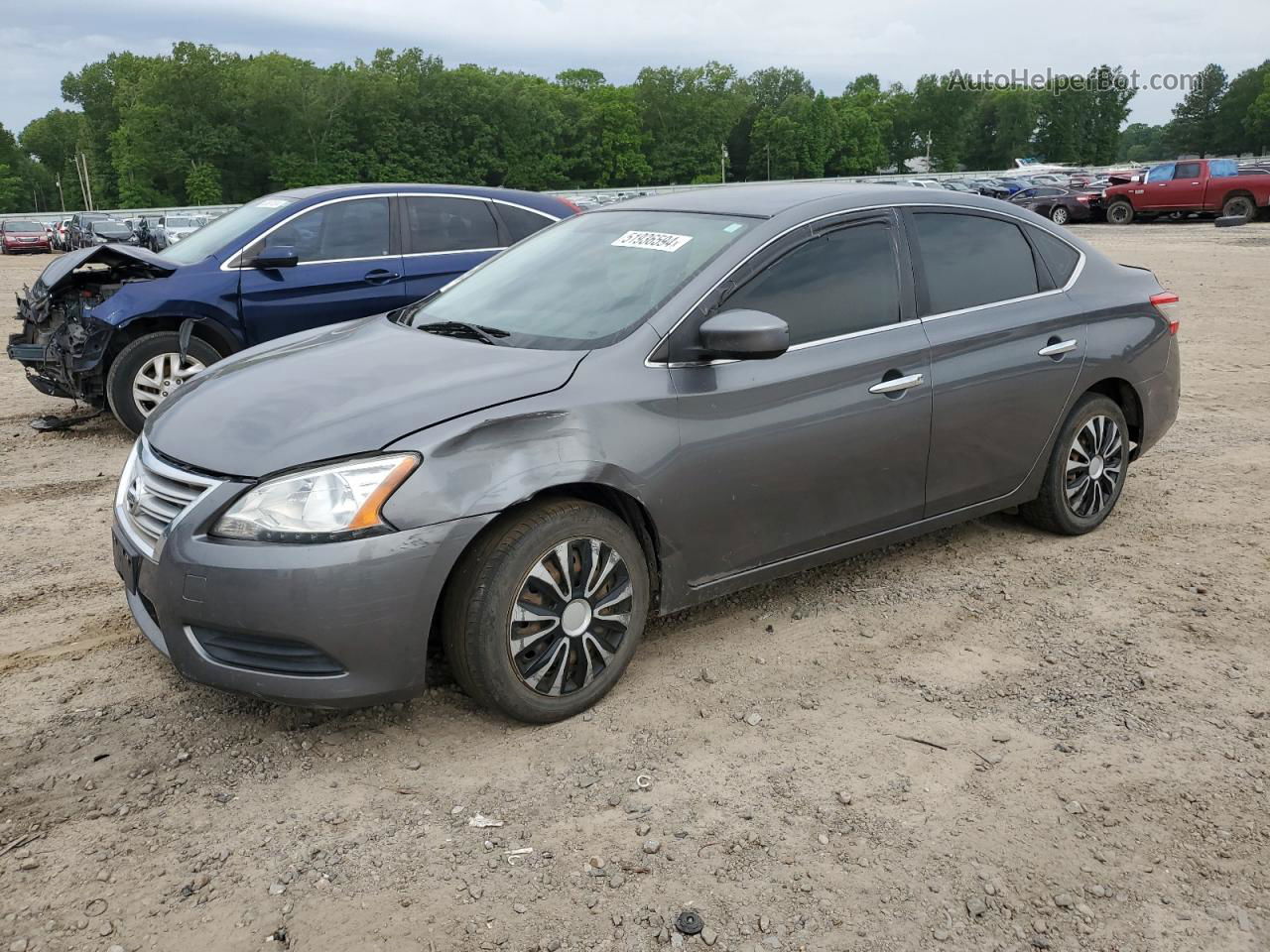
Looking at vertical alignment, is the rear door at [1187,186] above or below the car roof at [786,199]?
above

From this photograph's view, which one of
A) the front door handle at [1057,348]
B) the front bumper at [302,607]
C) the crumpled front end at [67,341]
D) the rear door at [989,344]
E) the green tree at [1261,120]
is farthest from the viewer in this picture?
the green tree at [1261,120]

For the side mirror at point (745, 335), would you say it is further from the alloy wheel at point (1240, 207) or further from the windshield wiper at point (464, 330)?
the alloy wheel at point (1240, 207)

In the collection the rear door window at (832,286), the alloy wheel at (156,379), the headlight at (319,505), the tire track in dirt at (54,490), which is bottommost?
the tire track in dirt at (54,490)

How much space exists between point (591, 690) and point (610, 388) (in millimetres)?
1000

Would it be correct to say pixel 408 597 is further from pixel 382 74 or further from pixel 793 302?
pixel 382 74

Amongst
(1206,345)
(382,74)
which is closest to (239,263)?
(1206,345)

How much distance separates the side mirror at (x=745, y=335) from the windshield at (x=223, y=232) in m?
5.11

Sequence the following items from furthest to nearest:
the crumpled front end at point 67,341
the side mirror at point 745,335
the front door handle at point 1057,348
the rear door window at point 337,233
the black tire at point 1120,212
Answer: the black tire at point 1120,212
the rear door window at point 337,233
the crumpled front end at point 67,341
the front door handle at point 1057,348
the side mirror at point 745,335

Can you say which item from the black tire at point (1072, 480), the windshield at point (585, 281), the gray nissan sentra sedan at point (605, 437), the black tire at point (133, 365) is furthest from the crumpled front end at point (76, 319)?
the black tire at point (1072, 480)

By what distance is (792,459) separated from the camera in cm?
392

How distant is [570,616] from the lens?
3430mm

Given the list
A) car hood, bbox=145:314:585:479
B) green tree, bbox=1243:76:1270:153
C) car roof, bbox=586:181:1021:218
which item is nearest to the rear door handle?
car roof, bbox=586:181:1021:218

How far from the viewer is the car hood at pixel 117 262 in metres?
7.31

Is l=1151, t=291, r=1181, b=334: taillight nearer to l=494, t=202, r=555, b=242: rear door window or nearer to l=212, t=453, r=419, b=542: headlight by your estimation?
l=212, t=453, r=419, b=542: headlight
